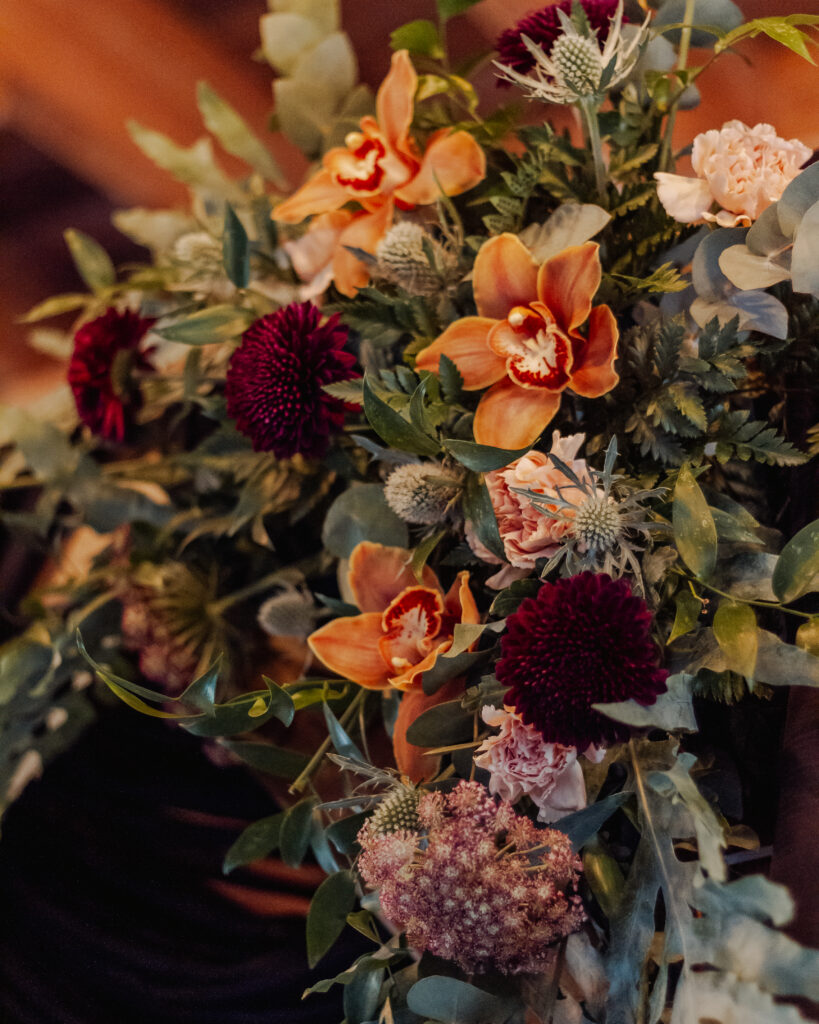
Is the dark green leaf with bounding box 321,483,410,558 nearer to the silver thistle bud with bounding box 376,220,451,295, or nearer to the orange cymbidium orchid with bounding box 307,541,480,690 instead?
the orange cymbidium orchid with bounding box 307,541,480,690

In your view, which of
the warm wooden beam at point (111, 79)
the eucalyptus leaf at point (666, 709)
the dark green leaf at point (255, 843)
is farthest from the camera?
the warm wooden beam at point (111, 79)

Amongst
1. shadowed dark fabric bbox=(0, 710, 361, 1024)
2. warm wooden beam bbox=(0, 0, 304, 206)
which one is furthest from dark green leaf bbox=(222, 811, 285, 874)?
warm wooden beam bbox=(0, 0, 304, 206)

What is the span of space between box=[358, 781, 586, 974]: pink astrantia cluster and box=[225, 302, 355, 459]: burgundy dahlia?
0.86 ft

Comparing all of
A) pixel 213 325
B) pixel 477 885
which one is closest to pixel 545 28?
pixel 213 325

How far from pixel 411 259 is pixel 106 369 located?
0.35 m

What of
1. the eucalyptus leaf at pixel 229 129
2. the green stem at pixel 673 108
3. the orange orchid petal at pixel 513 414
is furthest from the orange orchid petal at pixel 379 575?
the eucalyptus leaf at pixel 229 129

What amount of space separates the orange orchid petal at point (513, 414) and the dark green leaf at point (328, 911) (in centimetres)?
29

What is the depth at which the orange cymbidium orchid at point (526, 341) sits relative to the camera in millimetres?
468

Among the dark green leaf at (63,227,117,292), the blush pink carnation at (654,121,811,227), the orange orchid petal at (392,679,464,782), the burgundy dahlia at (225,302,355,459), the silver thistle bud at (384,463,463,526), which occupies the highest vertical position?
the dark green leaf at (63,227,117,292)

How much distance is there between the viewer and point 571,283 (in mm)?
470

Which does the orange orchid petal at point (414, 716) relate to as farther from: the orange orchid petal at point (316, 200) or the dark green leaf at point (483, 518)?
the orange orchid petal at point (316, 200)

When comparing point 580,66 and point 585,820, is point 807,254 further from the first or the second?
point 585,820

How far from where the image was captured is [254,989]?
63 cm

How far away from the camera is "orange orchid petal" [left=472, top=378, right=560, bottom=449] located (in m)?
0.48
